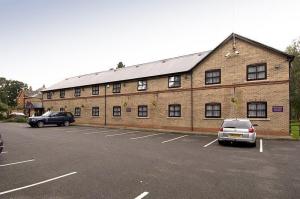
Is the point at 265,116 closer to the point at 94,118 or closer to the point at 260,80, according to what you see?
the point at 260,80

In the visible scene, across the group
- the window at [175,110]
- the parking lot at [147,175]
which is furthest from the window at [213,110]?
the parking lot at [147,175]

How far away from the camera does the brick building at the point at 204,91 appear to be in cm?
1700

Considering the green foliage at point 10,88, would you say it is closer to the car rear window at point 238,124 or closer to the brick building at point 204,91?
the brick building at point 204,91

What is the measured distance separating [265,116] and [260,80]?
278cm

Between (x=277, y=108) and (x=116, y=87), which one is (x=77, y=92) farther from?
(x=277, y=108)

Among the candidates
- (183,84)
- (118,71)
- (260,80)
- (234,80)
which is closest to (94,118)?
(118,71)

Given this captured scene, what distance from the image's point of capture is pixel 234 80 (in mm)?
18750

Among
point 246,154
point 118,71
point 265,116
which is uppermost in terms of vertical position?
point 118,71

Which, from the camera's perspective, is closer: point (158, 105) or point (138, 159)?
point (138, 159)

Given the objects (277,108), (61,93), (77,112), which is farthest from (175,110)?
(61,93)

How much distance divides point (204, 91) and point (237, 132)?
8.22 meters

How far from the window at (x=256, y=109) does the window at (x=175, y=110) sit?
20.8ft

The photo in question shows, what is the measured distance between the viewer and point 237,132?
1249cm

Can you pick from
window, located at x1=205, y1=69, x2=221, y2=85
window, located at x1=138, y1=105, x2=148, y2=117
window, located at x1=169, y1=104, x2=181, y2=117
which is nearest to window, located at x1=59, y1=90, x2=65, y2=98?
window, located at x1=138, y1=105, x2=148, y2=117
